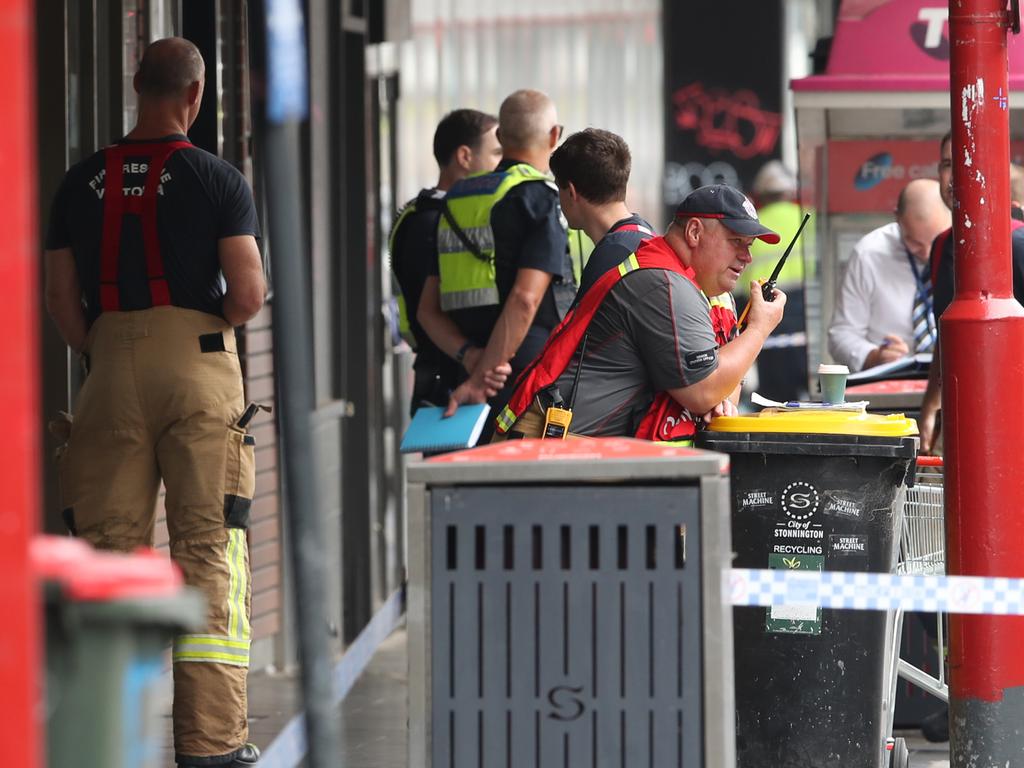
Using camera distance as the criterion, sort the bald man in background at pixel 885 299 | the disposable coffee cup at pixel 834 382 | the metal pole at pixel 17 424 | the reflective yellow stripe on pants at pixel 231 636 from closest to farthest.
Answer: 1. the metal pole at pixel 17 424
2. the disposable coffee cup at pixel 834 382
3. the reflective yellow stripe on pants at pixel 231 636
4. the bald man in background at pixel 885 299

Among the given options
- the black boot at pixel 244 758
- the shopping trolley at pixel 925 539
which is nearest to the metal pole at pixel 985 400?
the shopping trolley at pixel 925 539

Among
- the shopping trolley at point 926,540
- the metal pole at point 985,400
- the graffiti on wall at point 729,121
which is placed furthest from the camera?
the graffiti on wall at point 729,121

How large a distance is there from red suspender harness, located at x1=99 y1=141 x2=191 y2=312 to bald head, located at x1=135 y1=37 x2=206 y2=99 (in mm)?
181

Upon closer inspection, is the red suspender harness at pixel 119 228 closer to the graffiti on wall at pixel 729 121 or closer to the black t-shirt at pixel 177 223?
the black t-shirt at pixel 177 223

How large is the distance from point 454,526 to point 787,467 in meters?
1.53

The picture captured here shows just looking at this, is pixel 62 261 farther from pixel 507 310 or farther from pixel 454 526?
pixel 454 526

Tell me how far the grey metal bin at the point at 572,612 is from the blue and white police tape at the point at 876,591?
0.91m

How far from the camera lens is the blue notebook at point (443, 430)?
5.08 metres

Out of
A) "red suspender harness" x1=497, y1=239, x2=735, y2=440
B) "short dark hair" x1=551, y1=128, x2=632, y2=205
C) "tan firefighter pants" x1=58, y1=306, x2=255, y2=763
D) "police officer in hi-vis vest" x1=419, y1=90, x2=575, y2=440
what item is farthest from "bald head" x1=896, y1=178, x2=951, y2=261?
"tan firefighter pants" x1=58, y1=306, x2=255, y2=763

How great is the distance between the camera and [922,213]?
7691mm

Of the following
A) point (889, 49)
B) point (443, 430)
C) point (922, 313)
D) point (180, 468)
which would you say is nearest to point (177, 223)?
point (180, 468)

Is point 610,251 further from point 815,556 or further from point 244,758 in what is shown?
point 244,758

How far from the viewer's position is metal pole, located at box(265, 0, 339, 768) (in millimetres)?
2354

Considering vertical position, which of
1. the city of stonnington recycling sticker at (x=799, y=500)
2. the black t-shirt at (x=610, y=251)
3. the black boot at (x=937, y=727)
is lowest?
the black boot at (x=937, y=727)
